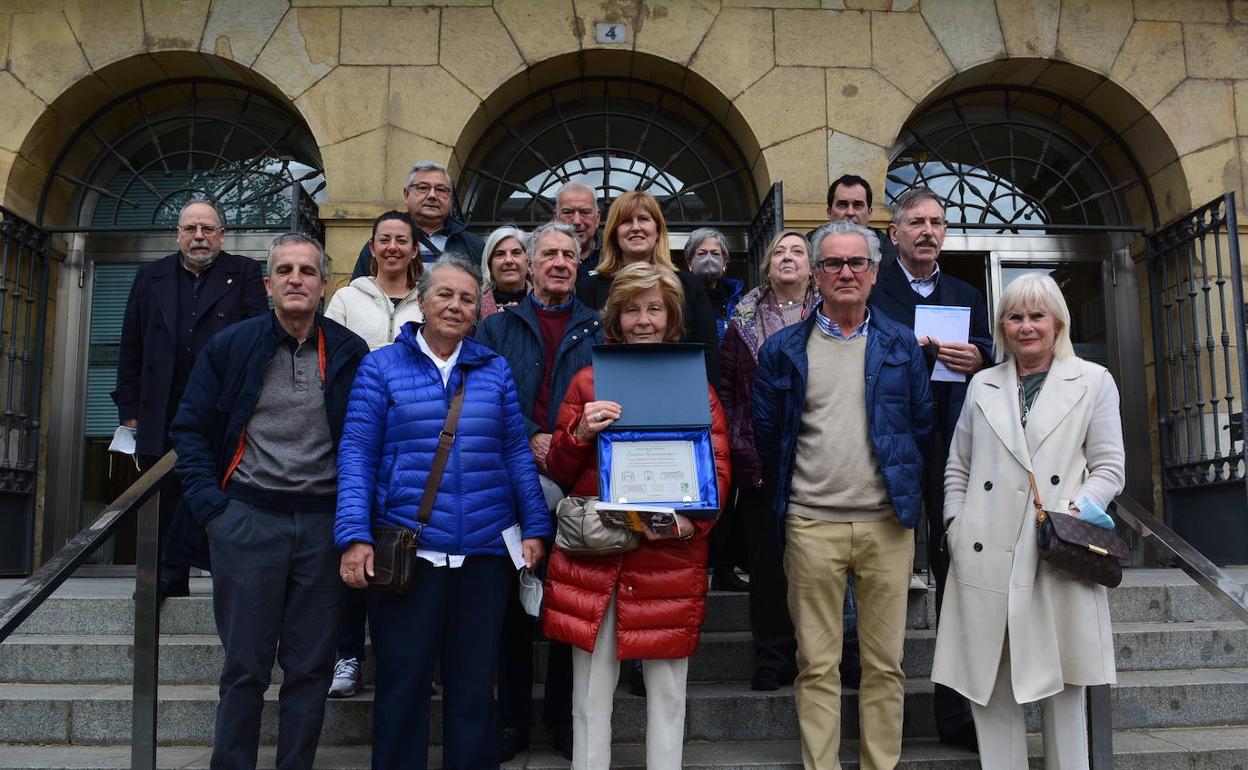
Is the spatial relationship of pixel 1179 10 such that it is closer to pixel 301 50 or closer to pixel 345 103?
pixel 345 103

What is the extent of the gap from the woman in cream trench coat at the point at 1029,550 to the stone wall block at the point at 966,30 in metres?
4.34

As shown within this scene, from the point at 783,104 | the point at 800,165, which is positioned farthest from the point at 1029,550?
the point at 783,104

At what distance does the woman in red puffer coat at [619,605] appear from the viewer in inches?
133

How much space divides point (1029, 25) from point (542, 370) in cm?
540

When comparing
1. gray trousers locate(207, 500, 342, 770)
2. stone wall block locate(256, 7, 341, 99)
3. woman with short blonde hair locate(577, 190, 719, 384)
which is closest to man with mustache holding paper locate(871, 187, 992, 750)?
woman with short blonde hair locate(577, 190, 719, 384)

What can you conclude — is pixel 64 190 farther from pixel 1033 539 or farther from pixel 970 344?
pixel 1033 539

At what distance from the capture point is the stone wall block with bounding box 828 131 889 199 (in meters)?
7.15

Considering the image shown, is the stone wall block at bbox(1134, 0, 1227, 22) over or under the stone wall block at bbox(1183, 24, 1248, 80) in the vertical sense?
over

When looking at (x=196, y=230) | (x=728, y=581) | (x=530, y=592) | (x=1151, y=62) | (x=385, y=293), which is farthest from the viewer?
(x=1151, y=62)

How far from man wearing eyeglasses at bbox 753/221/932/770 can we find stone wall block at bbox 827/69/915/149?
3.71 metres

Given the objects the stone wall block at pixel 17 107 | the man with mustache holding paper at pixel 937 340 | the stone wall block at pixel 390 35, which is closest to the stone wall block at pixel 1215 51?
the man with mustache holding paper at pixel 937 340

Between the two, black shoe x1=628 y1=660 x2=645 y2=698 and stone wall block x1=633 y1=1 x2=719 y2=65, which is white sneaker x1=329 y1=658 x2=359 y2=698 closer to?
black shoe x1=628 y1=660 x2=645 y2=698

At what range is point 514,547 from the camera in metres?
3.50

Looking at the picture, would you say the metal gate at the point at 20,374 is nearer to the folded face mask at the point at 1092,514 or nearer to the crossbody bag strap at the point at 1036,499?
the crossbody bag strap at the point at 1036,499
